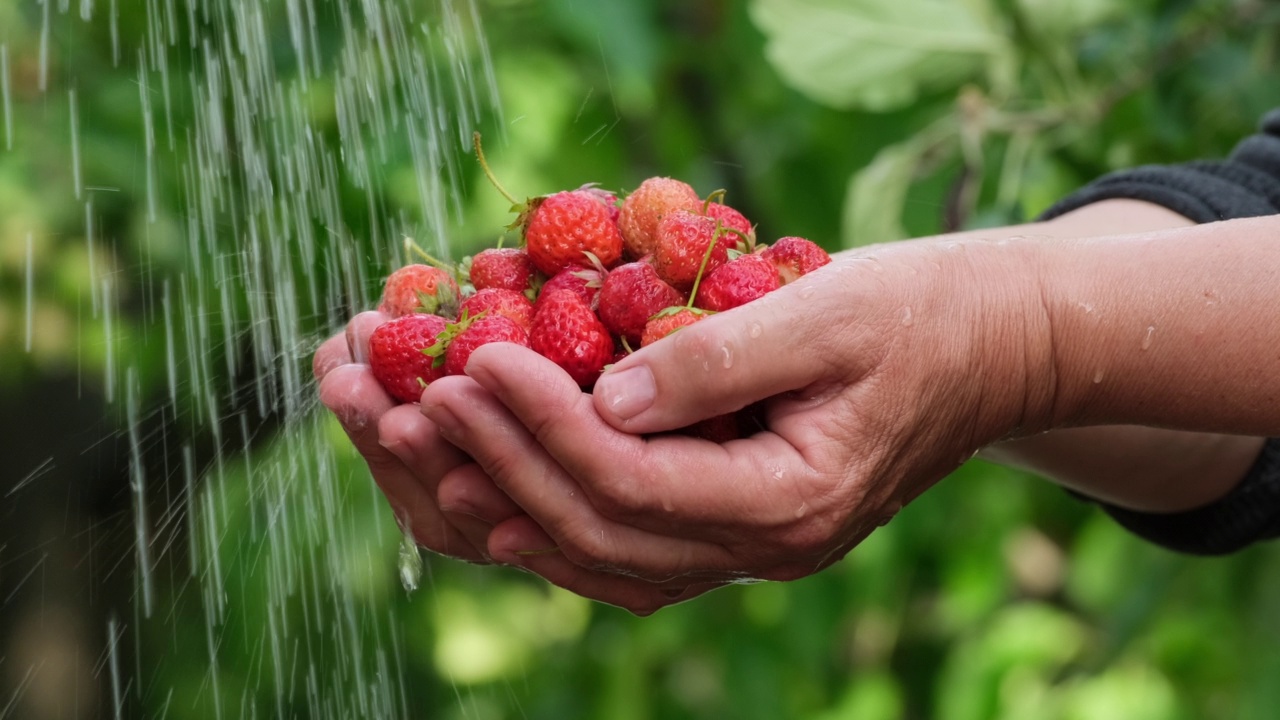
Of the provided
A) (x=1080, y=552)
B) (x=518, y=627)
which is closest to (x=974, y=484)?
(x=1080, y=552)

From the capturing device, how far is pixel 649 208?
1.05 metres

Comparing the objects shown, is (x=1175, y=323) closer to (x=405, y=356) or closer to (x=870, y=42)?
(x=405, y=356)

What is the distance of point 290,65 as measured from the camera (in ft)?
5.24

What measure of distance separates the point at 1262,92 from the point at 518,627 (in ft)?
4.47

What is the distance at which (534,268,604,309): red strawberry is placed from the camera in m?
1.01

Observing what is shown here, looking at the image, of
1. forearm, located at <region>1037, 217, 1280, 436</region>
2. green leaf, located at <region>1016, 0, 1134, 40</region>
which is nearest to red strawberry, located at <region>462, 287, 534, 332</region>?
forearm, located at <region>1037, 217, 1280, 436</region>

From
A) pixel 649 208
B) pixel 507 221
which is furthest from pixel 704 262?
pixel 507 221

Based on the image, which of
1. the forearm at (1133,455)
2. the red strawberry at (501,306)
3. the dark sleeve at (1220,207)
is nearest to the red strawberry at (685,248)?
the red strawberry at (501,306)

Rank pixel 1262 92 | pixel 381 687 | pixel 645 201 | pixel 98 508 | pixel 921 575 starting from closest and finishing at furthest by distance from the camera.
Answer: pixel 645 201, pixel 1262 92, pixel 921 575, pixel 381 687, pixel 98 508

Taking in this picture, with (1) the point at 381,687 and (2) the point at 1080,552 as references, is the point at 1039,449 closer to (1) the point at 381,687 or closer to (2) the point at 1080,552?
(2) the point at 1080,552

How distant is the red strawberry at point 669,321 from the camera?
908 mm

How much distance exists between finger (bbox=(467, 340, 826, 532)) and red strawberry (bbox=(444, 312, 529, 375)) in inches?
3.5

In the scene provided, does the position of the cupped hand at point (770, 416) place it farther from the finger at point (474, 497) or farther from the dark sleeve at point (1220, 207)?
the dark sleeve at point (1220, 207)

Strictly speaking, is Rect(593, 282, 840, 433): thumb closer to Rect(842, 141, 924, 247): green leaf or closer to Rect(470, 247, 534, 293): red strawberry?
Rect(470, 247, 534, 293): red strawberry
